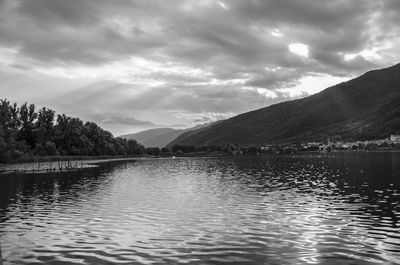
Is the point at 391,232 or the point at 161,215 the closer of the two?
the point at 391,232

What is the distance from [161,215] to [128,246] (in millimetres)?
15573

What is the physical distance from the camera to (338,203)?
56625 millimetres

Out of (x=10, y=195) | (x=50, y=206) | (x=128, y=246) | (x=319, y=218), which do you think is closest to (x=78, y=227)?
(x=128, y=246)

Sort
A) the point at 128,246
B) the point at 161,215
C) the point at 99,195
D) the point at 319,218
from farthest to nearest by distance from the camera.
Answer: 1. the point at 99,195
2. the point at 161,215
3. the point at 319,218
4. the point at 128,246

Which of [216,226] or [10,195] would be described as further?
[10,195]

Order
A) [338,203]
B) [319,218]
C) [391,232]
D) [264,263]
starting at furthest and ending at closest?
[338,203]
[319,218]
[391,232]
[264,263]

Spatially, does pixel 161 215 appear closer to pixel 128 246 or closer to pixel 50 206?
pixel 128 246

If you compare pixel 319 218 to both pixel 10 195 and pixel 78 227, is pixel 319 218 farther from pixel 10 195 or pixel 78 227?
pixel 10 195

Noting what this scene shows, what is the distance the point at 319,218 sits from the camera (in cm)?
4522

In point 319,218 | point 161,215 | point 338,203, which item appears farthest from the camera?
point 338,203

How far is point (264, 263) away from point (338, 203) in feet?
106

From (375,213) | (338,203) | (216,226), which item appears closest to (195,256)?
(216,226)

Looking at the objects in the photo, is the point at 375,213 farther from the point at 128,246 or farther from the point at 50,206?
the point at 50,206

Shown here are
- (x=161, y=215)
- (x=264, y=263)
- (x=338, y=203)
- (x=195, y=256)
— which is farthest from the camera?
(x=338, y=203)
